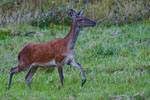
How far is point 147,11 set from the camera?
1570 cm

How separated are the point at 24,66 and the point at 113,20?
6255 millimetres

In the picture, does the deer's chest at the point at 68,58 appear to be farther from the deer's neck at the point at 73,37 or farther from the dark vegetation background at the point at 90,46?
the dark vegetation background at the point at 90,46

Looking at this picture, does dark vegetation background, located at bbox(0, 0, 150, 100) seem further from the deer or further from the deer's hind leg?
the deer

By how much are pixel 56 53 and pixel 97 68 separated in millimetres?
1521

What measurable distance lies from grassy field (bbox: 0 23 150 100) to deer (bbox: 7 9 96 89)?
404mm

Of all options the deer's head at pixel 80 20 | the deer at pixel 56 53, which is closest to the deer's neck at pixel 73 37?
the deer at pixel 56 53

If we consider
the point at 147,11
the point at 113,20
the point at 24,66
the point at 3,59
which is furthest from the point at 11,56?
the point at 147,11

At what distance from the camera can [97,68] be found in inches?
→ 429

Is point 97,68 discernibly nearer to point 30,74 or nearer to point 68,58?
point 68,58

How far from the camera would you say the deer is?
970 cm

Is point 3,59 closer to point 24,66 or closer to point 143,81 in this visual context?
point 24,66

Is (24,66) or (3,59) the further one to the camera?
(3,59)

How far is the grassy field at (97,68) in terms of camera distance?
8508 mm

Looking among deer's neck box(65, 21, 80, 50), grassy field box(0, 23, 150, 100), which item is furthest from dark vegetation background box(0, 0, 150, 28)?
deer's neck box(65, 21, 80, 50)
